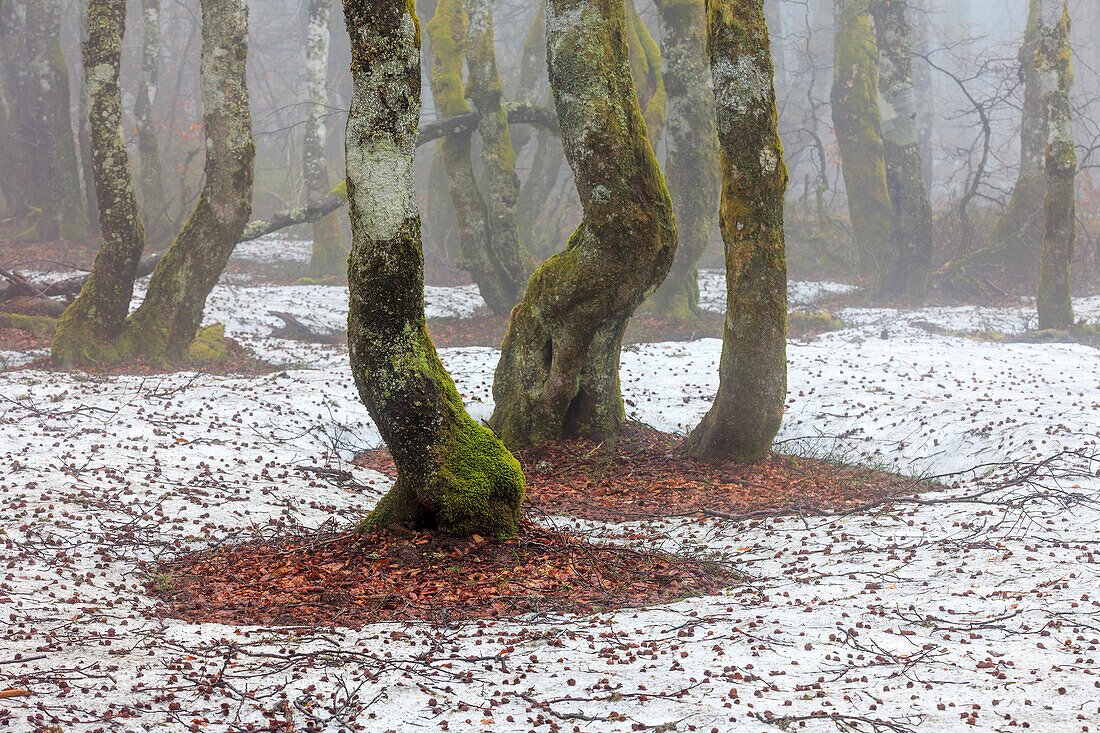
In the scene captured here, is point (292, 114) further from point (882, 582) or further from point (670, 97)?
point (882, 582)

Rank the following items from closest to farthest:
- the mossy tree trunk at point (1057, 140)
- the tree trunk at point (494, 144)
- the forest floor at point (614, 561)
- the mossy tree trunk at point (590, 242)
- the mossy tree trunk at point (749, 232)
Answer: the forest floor at point (614, 561), the mossy tree trunk at point (749, 232), the mossy tree trunk at point (590, 242), the mossy tree trunk at point (1057, 140), the tree trunk at point (494, 144)

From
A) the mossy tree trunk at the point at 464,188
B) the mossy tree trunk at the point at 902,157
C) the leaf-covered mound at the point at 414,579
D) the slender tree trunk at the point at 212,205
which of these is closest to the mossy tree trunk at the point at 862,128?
the mossy tree trunk at the point at 902,157

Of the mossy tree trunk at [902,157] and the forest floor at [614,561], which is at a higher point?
the mossy tree trunk at [902,157]

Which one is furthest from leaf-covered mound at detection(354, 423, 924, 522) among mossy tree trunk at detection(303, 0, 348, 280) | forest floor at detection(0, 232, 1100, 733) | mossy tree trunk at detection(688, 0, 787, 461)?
mossy tree trunk at detection(303, 0, 348, 280)

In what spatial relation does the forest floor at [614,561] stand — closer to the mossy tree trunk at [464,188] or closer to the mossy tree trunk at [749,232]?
the mossy tree trunk at [749,232]

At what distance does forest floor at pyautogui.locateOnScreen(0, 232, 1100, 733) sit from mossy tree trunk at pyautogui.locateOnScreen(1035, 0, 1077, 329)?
2832 mm

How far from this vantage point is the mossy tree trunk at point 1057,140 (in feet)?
41.0

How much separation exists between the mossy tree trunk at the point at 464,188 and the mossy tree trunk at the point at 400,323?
9.01 m

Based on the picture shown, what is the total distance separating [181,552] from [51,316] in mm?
7883

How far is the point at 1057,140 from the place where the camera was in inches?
493

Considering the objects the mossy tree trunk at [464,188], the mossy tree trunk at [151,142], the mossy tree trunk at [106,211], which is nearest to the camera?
the mossy tree trunk at [106,211]

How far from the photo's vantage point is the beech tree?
33.3ft

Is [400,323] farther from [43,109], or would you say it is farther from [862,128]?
[43,109]

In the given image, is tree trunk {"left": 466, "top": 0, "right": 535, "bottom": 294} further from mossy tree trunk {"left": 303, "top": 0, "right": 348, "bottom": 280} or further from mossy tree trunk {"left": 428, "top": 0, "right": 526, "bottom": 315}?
mossy tree trunk {"left": 303, "top": 0, "right": 348, "bottom": 280}
